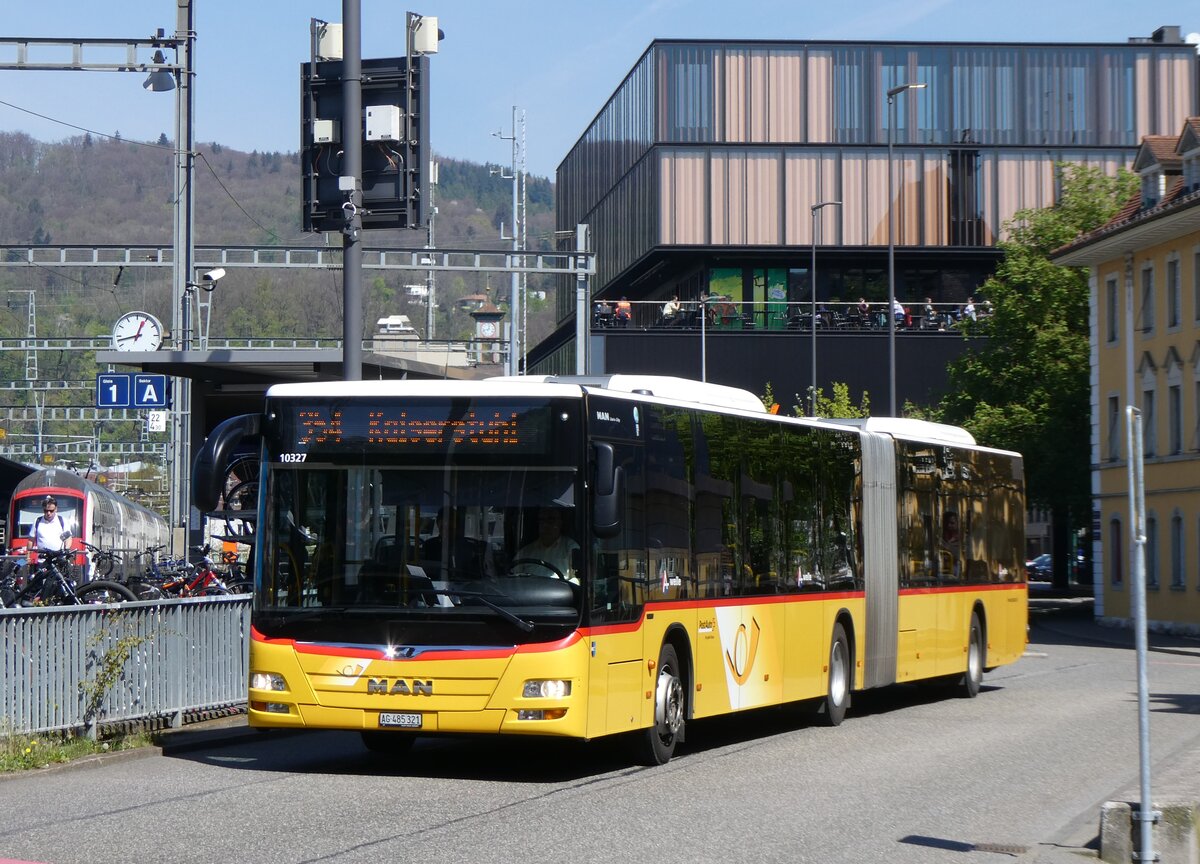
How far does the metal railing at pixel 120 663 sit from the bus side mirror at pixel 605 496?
4286 mm

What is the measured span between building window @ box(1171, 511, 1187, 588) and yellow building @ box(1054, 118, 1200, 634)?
1.0 inches

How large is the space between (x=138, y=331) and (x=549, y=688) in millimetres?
22525

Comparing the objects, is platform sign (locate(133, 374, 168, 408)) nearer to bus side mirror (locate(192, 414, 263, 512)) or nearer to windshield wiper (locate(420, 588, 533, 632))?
bus side mirror (locate(192, 414, 263, 512))

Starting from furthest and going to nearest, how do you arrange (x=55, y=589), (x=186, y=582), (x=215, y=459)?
1. (x=186, y=582)
2. (x=55, y=589)
3. (x=215, y=459)

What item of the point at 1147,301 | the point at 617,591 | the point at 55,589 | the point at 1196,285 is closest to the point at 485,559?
the point at 617,591

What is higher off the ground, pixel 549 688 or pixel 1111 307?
pixel 1111 307

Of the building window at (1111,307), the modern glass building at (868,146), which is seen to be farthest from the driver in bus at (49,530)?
the modern glass building at (868,146)

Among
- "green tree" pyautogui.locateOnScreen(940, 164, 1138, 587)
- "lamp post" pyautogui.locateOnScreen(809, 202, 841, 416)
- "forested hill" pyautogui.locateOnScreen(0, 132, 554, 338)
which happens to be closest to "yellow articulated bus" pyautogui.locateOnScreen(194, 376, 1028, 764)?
"lamp post" pyautogui.locateOnScreen(809, 202, 841, 416)

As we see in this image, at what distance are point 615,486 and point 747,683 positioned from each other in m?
3.96

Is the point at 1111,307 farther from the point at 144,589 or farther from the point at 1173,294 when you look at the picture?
the point at 144,589

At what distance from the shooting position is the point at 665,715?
14383 millimetres

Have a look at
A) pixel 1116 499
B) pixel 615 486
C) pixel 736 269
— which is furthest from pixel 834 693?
pixel 736 269

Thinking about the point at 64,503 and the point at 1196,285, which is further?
the point at 64,503

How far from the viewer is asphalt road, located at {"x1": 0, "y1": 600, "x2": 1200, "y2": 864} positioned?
9938 mm
